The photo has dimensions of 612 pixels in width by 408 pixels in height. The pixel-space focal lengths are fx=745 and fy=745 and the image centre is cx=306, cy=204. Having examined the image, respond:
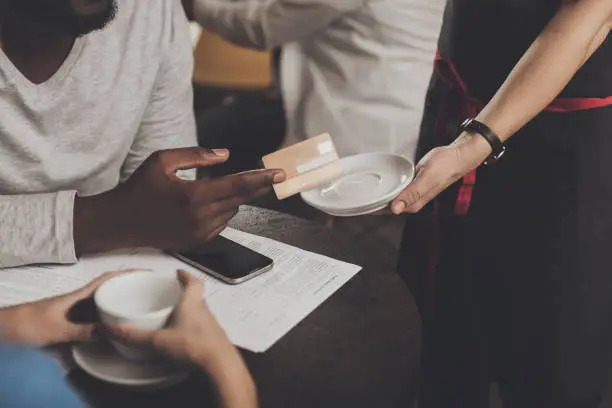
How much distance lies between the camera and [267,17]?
4.95 feet

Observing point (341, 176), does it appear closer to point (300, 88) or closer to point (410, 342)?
point (410, 342)

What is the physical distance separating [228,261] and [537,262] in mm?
452

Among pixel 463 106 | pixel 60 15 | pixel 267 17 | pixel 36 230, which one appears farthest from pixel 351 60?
pixel 36 230

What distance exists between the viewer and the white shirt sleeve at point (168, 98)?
3.79ft

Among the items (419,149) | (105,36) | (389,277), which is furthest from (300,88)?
(389,277)

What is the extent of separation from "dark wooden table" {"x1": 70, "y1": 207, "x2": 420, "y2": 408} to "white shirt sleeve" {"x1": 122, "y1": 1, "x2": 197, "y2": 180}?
1.41 ft

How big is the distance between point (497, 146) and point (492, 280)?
0.69ft

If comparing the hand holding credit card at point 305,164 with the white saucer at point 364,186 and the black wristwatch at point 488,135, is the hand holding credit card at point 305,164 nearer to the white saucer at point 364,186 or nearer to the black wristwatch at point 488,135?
the white saucer at point 364,186

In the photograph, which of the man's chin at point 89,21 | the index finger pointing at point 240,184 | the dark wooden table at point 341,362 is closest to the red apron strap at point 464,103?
the dark wooden table at point 341,362

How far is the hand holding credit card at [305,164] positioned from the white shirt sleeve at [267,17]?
0.55 m

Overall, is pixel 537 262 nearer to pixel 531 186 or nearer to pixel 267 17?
pixel 531 186

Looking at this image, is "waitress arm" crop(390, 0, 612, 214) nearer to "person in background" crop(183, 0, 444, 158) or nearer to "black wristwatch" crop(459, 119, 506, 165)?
"black wristwatch" crop(459, 119, 506, 165)

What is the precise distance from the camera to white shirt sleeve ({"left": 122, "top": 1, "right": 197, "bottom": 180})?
1155 mm

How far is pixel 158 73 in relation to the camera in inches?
45.2
